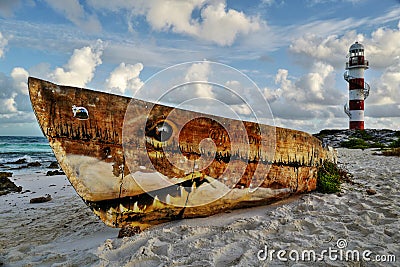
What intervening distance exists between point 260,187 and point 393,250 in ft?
5.33

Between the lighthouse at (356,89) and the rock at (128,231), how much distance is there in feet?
99.6

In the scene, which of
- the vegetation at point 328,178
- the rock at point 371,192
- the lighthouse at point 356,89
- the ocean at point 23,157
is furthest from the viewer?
the lighthouse at point 356,89

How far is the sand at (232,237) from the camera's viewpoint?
91.1 inches

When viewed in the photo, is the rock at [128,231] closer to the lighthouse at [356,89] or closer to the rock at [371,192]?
the rock at [371,192]

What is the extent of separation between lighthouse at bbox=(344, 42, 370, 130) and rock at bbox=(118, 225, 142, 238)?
3035 cm

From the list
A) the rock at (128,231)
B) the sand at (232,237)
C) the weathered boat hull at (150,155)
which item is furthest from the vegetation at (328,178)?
the rock at (128,231)

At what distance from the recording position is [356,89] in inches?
1140

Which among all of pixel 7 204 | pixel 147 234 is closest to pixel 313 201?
pixel 147 234

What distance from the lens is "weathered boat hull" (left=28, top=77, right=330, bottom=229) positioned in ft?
9.20

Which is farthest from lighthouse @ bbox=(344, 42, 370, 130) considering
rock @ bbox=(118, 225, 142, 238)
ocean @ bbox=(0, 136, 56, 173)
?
rock @ bbox=(118, 225, 142, 238)

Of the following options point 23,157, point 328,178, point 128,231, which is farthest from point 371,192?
point 23,157

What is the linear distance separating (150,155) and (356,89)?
3062cm

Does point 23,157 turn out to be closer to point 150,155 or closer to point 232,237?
point 150,155

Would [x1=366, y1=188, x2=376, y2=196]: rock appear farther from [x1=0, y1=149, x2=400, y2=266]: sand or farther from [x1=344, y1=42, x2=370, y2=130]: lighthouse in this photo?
[x1=344, y1=42, x2=370, y2=130]: lighthouse
